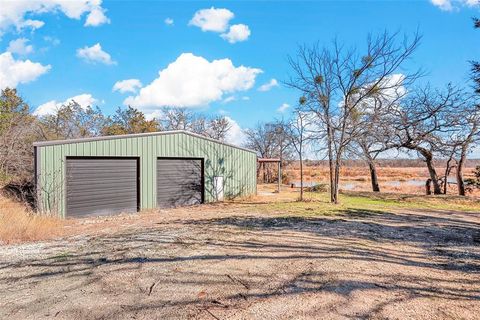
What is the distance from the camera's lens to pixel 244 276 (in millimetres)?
3660

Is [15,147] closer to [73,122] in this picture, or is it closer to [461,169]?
[73,122]

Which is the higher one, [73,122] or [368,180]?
[73,122]

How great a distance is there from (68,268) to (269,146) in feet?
92.1

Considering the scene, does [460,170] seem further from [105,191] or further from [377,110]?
[105,191]

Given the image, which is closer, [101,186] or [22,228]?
[22,228]

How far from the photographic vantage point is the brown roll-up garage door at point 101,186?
9211 mm

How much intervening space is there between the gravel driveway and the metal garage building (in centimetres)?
311

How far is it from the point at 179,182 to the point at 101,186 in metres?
2.91

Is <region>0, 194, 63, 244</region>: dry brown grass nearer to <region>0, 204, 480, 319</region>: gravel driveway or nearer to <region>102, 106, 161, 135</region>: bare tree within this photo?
<region>0, 204, 480, 319</region>: gravel driveway

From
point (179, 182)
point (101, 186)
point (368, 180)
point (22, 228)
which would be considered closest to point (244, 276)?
point (22, 228)

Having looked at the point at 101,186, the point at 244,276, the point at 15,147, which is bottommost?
the point at 244,276

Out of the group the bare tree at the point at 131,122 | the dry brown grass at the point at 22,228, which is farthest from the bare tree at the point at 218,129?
the dry brown grass at the point at 22,228

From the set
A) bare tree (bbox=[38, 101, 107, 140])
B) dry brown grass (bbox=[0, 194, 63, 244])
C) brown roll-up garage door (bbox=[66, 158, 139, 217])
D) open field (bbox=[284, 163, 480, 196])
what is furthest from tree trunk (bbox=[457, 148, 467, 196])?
bare tree (bbox=[38, 101, 107, 140])

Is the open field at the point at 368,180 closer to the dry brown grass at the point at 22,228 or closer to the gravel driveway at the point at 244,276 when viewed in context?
the gravel driveway at the point at 244,276
